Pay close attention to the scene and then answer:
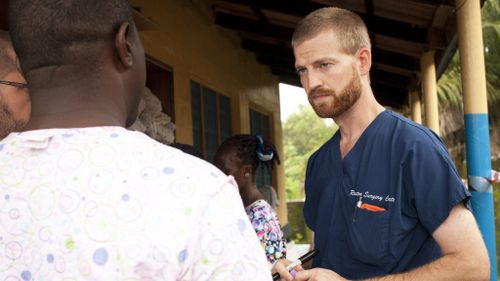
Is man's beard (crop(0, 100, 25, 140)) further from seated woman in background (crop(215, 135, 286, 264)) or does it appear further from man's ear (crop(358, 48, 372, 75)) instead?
seated woman in background (crop(215, 135, 286, 264))

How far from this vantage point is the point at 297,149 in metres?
59.5

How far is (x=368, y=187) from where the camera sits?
5.62 ft

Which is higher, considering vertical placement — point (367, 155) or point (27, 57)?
point (27, 57)

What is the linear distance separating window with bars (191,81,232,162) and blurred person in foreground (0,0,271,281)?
4.65 metres

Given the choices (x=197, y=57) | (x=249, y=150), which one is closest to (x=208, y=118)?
(x=197, y=57)

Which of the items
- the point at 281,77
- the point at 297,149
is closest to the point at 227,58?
the point at 281,77

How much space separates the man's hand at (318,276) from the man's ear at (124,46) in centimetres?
95

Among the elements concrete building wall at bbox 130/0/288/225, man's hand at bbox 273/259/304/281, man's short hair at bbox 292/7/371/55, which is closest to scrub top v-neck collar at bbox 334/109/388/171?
man's short hair at bbox 292/7/371/55

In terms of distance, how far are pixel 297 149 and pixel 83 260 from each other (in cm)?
5896

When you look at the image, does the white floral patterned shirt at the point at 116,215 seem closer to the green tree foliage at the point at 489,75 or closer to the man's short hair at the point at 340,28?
the man's short hair at the point at 340,28

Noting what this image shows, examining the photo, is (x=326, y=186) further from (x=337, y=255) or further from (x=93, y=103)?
(x=93, y=103)

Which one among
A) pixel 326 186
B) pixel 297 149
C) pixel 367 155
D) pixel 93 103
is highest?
pixel 93 103

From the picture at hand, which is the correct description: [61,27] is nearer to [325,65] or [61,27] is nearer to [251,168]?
[325,65]

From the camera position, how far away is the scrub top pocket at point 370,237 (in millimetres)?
1647
